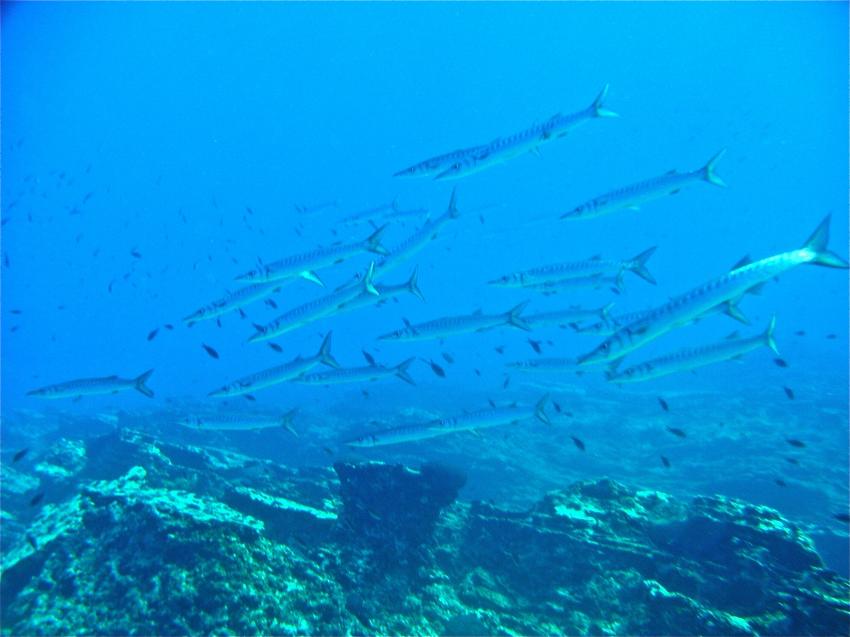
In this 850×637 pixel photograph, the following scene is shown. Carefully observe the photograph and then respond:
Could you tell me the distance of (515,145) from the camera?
8023mm

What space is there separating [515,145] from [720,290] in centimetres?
427

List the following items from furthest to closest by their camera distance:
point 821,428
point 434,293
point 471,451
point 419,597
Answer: point 434,293 → point 821,428 → point 471,451 → point 419,597

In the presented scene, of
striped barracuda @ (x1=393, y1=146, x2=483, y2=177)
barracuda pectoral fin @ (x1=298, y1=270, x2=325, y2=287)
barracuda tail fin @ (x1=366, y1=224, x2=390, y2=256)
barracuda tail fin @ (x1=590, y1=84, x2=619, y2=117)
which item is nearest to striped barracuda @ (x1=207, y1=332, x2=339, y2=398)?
barracuda pectoral fin @ (x1=298, y1=270, x2=325, y2=287)

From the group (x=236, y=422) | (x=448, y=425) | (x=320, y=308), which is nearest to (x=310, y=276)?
(x=320, y=308)

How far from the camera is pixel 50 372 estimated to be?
90.6m

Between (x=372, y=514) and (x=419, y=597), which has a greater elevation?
(x=372, y=514)

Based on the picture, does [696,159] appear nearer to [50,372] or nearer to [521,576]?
[521,576]

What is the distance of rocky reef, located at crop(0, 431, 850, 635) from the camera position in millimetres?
5516

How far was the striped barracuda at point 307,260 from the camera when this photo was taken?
9.48 m

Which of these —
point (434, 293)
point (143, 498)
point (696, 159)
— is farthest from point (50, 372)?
point (696, 159)

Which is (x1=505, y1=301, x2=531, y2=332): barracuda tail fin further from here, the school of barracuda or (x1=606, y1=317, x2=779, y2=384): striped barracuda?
(x1=606, y1=317, x2=779, y2=384): striped barracuda

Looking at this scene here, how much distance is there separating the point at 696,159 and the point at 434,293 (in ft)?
211

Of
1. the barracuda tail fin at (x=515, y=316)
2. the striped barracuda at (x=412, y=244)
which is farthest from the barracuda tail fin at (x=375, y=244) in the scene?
the barracuda tail fin at (x=515, y=316)

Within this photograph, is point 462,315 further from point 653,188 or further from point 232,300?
point 232,300
